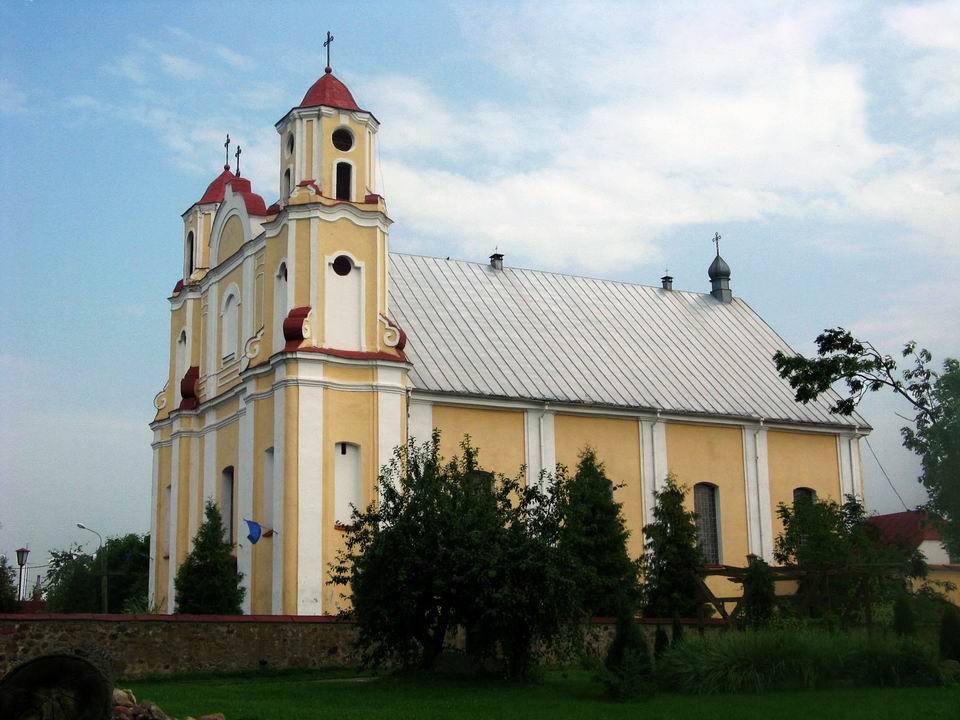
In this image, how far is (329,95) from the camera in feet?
117

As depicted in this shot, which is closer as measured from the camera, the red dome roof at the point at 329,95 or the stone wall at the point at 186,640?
the stone wall at the point at 186,640

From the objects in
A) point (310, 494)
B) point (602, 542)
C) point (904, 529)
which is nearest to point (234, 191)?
point (310, 494)

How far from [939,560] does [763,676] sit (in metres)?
32.9

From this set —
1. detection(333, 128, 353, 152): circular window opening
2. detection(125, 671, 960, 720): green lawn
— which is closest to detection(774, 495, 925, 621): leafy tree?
detection(125, 671, 960, 720): green lawn

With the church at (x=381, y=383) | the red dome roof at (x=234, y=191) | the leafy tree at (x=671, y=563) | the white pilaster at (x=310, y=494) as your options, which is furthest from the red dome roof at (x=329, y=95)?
the leafy tree at (x=671, y=563)

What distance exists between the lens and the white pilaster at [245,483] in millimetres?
34281

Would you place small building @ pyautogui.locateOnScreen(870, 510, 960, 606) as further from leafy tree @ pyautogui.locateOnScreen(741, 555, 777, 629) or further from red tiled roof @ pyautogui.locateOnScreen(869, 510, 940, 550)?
leafy tree @ pyautogui.locateOnScreen(741, 555, 777, 629)

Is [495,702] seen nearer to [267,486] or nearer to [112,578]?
[267,486]

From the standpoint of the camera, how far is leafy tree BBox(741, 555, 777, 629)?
29172 mm

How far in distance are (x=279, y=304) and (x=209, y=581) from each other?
8220mm

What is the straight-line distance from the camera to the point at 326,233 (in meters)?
34.5

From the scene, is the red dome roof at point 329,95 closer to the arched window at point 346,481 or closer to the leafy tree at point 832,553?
the arched window at point 346,481

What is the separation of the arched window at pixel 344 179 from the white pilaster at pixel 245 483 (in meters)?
5.69

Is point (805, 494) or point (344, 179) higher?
point (344, 179)
